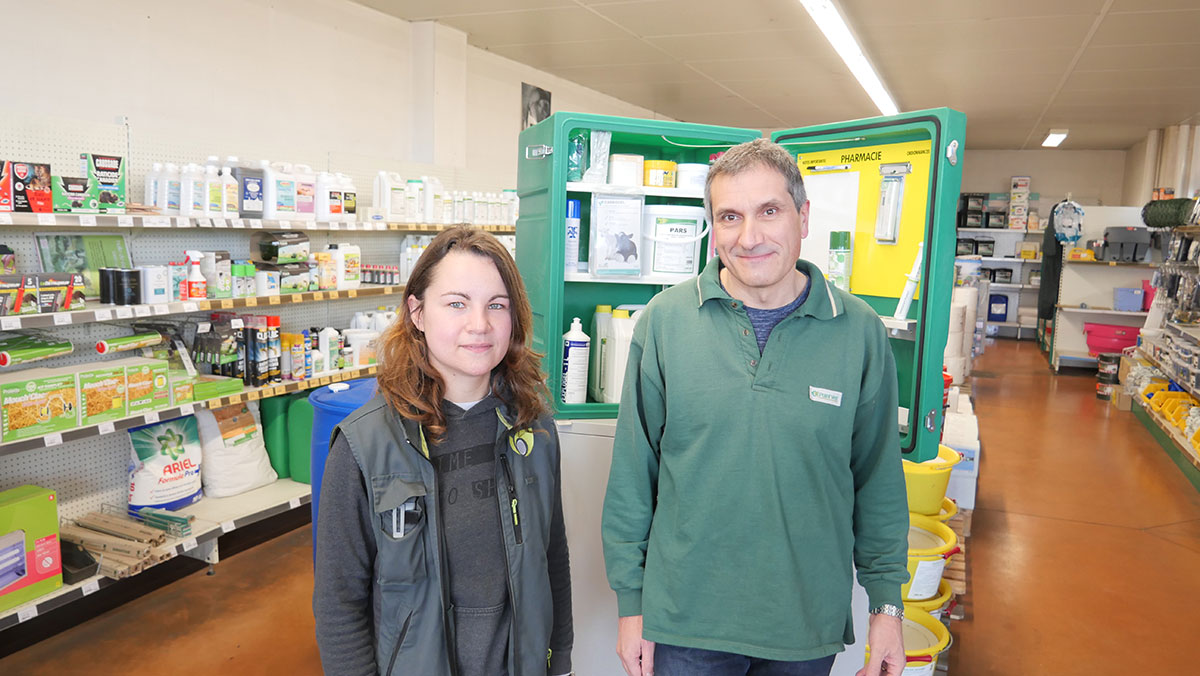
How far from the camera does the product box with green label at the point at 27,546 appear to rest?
3.25 m

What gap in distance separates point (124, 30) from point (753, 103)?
25.4ft

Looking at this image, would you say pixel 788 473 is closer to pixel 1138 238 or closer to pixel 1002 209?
pixel 1138 238

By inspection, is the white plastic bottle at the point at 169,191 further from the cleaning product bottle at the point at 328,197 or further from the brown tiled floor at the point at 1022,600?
the brown tiled floor at the point at 1022,600

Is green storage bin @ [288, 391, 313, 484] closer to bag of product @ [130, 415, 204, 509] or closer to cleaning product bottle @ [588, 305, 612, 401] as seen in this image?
bag of product @ [130, 415, 204, 509]

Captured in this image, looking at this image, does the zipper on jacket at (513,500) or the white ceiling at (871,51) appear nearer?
the zipper on jacket at (513,500)

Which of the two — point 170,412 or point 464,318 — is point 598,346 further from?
point 170,412

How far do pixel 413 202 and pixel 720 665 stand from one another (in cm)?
452

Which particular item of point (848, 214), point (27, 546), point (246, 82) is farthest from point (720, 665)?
point (246, 82)

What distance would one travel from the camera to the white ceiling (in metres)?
5.84

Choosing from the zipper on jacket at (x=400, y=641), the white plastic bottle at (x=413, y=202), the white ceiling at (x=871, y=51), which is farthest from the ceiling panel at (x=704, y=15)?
the zipper on jacket at (x=400, y=641)

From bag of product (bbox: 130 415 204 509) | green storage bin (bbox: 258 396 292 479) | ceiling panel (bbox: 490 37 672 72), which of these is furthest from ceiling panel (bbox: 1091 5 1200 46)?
bag of product (bbox: 130 415 204 509)

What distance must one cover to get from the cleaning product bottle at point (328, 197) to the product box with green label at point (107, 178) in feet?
3.89

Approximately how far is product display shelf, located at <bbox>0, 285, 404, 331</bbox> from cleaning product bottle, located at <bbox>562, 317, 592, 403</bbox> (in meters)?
2.25

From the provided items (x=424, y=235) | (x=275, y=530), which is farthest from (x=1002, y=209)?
(x=275, y=530)
